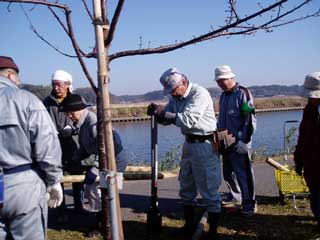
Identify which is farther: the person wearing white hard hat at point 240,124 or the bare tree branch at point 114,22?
the person wearing white hard hat at point 240,124

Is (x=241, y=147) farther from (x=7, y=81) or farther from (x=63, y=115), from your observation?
(x=7, y=81)

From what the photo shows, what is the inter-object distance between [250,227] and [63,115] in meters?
2.71

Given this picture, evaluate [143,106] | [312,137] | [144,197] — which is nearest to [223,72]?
[312,137]

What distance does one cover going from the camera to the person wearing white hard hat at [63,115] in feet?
16.9

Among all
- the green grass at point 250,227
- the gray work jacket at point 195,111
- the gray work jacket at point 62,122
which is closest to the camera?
the gray work jacket at point 195,111

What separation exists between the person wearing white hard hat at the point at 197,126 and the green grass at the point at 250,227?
1.63 ft

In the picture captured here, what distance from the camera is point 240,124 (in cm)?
538

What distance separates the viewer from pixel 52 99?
5.29 metres

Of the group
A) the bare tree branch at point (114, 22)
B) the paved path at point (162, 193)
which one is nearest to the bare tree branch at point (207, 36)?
the bare tree branch at point (114, 22)

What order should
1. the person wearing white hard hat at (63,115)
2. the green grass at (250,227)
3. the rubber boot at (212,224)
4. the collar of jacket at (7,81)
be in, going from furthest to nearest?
the person wearing white hard hat at (63,115), the green grass at (250,227), the rubber boot at (212,224), the collar of jacket at (7,81)

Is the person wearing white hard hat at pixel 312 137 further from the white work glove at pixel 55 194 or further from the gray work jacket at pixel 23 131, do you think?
the gray work jacket at pixel 23 131

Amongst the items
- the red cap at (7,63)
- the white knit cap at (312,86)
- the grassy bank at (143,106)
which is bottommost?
the grassy bank at (143,106)

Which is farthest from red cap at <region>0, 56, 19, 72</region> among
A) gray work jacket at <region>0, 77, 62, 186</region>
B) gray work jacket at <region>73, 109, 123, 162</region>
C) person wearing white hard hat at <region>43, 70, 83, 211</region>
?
person wearing white hard hat at <region>43, 70, 83, 211</region>

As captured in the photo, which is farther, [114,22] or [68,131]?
[68,131]
